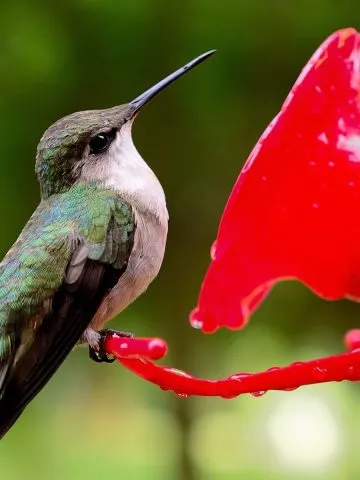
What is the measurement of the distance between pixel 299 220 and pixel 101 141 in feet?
2.58

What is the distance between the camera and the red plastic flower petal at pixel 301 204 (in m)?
1.00

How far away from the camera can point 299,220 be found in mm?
1064

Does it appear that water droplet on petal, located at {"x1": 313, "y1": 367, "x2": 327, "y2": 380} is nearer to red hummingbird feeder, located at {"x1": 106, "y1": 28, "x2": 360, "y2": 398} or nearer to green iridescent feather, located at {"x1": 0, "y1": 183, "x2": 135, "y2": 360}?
red hummingbird feeder, located at {"x1": 106, "y1": 28, "x2": 360, "y2": 398}

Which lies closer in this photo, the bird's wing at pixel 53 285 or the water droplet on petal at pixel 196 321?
the water droplet on petal at pixel 196 321

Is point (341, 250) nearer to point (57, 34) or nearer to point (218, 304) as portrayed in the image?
point (218, 304)

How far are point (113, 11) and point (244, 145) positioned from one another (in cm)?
86

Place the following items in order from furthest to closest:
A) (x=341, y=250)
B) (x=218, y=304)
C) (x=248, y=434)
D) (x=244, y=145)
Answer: (x=248, y=434) < (x=244, y=145) < (x=341, y=250) < (x=218, y=304)

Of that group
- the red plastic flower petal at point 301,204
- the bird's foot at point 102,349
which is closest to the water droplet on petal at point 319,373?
the red plastic flower petal at point 301,204

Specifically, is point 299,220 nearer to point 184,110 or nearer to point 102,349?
point 102,349

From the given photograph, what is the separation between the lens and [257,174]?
100 centimetres

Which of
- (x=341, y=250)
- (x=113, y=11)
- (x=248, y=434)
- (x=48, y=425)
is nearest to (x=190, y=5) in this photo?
(x=113, y=11)

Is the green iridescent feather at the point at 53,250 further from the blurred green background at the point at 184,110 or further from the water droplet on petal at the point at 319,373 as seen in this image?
the blurred green background at the point at 184,110

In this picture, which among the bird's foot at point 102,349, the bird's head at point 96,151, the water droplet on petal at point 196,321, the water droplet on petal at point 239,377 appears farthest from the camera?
the bird's head at point 96,151

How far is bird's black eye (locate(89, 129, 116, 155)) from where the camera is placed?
174cm
